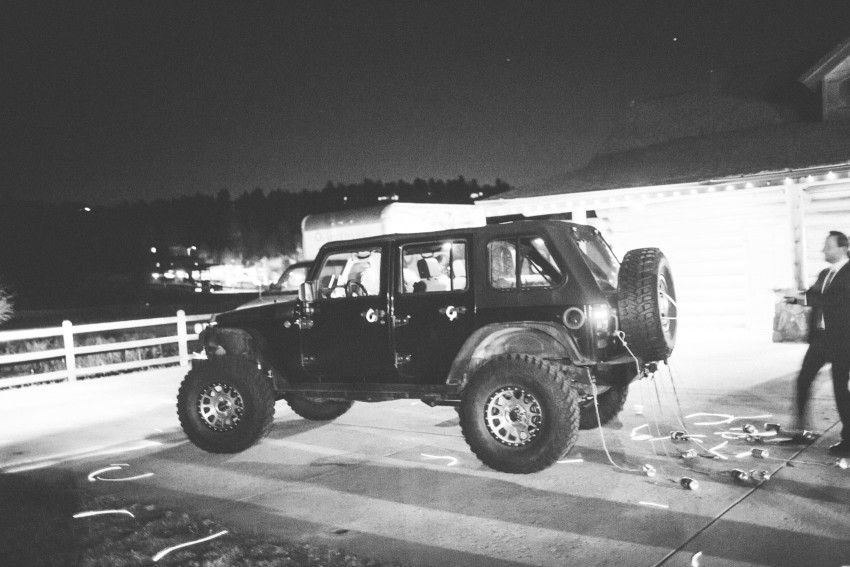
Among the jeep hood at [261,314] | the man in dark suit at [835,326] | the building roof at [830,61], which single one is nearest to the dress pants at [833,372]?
the man in dark suit at [835,326]

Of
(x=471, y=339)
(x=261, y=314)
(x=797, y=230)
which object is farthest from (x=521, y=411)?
(x=797, y=230)

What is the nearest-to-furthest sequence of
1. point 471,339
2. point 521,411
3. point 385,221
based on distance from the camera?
point 521,411 → point 471,339 → point 385,221

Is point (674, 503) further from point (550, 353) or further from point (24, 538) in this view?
point (24, 538)

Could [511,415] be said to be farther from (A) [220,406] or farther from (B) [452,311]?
(A) [220,406]

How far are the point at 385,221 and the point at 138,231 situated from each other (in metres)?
94.2

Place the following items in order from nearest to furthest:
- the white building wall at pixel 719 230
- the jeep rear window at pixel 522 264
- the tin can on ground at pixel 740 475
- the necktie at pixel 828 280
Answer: the tin can on ground at pixel 740 475 → the necktie at pixel 828 280 → the jeep rear window at pixel 522 264 → the white building wall at pixel 719 230

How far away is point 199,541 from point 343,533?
88 cm

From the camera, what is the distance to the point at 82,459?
7.24m

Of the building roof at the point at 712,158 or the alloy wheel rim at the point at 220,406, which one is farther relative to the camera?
the building roof at the point at 712,158

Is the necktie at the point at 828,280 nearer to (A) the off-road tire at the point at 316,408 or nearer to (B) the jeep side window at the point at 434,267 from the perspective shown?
(B) the jeep side window at the point at 434,267

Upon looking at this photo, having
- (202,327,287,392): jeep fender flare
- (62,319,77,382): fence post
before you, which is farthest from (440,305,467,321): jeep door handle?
(62,319,77,382): fence post

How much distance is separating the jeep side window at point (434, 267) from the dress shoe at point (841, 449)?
317 cm

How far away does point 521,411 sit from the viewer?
5992 mm

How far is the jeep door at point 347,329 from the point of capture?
21.9ft
